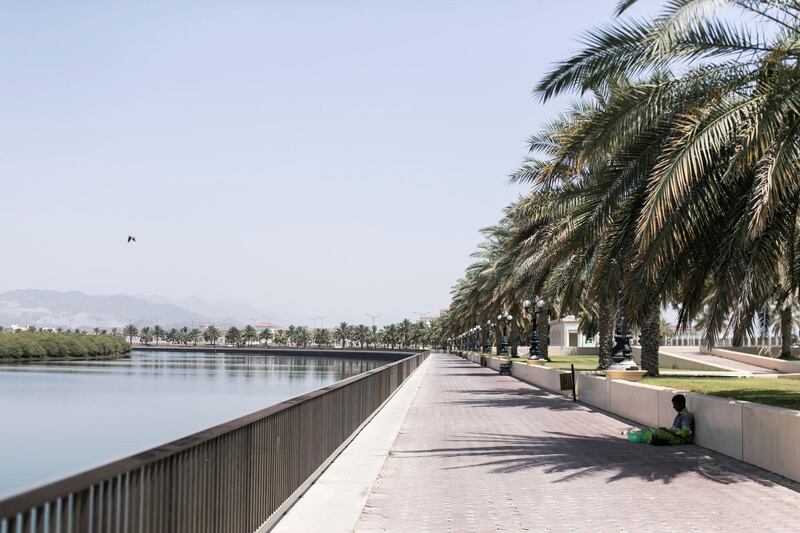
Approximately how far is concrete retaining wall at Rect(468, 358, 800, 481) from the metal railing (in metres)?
5.88

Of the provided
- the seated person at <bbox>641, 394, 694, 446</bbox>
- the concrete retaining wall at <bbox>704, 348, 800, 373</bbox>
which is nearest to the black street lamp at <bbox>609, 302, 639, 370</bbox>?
the seated person at <bbox>641, 394, 694, 446</bbox>

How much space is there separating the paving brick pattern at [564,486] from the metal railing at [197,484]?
100cm

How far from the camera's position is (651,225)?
11.5m

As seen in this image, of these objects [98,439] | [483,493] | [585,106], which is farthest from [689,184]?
[98,439]

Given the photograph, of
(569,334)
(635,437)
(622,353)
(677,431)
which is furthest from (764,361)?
(569,334)

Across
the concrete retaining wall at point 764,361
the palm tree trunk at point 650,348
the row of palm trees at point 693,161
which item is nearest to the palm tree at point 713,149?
the row of palm trees at point 693,161

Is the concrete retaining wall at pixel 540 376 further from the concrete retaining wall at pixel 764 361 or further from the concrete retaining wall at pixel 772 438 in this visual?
the concrete retaining wall at pixel 772 438

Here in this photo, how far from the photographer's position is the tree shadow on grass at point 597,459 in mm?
11484

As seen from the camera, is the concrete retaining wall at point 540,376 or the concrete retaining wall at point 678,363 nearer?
the concrete retaining wall at point 540,376

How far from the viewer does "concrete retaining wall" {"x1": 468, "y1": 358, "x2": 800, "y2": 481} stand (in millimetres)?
11141

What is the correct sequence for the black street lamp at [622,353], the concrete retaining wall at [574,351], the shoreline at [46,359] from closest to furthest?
the black street lamp at [622,353]
the concrete retaining wall at [574,351]
the shoreline at [46,359]

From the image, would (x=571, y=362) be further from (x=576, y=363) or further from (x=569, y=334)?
(x=569, y=334)

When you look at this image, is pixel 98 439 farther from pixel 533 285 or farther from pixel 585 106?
pixel 585 106

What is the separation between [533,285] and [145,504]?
34075 millimetres
